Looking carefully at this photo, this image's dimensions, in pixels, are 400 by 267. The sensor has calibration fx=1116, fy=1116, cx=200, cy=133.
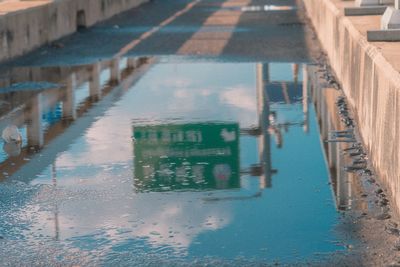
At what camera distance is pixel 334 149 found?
12398 millimetres

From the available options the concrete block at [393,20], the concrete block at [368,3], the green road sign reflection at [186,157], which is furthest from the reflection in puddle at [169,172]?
the concrete block at [368,3]

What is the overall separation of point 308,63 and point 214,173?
9.73 metres

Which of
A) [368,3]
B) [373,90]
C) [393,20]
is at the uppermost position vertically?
[393,20]

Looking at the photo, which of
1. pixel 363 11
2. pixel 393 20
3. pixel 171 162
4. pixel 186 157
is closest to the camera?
pixel 171 162

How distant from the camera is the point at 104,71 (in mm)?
20531

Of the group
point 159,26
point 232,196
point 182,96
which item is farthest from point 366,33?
point 159,26

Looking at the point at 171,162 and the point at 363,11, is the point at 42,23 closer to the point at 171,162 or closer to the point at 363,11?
the point at 363,11

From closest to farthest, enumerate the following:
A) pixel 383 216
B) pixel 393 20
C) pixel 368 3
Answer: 1. pixel 383 216
2. pixel 393 20
3. pixel 368 3

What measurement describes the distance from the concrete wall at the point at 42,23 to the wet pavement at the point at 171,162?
0.49 meters

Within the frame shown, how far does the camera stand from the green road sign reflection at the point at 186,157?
10960mm

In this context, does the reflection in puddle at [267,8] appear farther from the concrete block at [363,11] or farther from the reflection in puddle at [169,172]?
the reflection in puddle at [169,172]

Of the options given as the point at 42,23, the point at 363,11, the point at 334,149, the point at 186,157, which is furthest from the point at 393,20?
the point at 42,23

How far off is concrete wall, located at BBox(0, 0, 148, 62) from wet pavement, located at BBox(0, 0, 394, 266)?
0.49 meters

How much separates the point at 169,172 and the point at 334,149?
207cm
